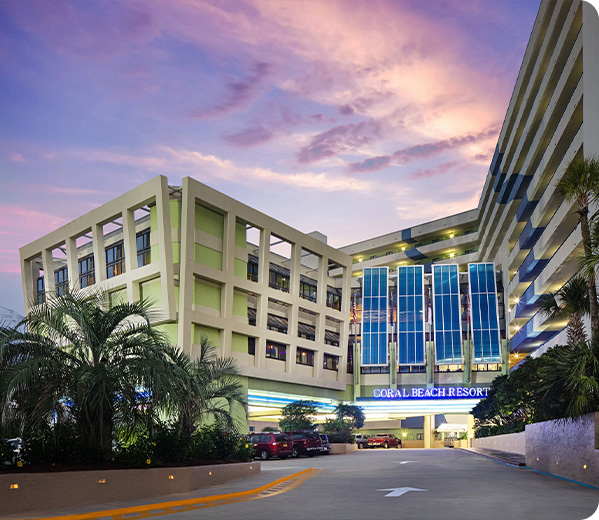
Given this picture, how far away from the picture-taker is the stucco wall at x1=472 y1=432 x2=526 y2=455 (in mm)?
32844

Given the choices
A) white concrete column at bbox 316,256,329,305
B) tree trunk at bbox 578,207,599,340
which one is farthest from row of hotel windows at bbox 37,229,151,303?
tree trunk at bbox 578,207,599,340

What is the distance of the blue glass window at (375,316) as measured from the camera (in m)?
78.0

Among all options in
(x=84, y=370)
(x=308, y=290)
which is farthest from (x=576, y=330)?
(x=308, y=290)

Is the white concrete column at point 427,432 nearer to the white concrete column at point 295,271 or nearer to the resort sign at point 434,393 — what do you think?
the resort sign at point 434,393

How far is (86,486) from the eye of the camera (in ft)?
48.1

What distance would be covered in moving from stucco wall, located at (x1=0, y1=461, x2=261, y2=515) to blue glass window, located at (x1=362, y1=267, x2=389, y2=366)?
60.2 m

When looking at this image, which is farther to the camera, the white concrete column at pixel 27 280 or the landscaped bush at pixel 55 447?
the white concrete column at pixel 27 280

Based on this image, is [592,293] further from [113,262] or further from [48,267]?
[48,267]

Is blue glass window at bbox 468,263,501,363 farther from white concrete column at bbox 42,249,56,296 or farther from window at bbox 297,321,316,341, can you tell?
white concrete column at bbox 42,249,56,296

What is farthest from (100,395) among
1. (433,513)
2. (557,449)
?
(557,449)

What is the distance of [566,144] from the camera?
40.7 metres

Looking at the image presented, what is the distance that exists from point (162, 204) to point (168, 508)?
115 feet

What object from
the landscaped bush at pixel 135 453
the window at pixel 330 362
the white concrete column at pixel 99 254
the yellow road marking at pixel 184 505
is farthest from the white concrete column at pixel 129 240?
the landscaped bush at pixel 135 453

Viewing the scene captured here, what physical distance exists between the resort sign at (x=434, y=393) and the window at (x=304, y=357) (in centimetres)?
1305
